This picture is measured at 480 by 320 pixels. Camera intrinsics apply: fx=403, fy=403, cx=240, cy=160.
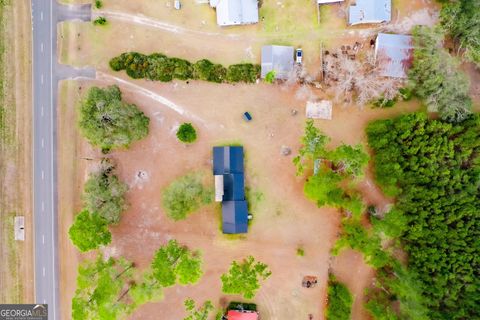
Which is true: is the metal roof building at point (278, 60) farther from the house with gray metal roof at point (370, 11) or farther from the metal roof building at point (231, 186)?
the metal roof building at point (231, 186)

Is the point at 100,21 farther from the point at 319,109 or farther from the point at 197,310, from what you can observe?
the point at 197,310

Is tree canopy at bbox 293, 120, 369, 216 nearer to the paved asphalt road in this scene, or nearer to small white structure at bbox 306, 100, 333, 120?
small white structure at bbox 306, 100, 333, 120

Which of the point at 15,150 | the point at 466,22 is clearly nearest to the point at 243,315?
the point at 15,150

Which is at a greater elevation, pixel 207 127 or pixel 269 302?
pixel 207 127

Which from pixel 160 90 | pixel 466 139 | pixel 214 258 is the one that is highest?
pixel 160 90

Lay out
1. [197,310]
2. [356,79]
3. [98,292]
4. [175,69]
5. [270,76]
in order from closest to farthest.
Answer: [98,292] → [270,76] → [356,79] → [175,69] → [197,310]

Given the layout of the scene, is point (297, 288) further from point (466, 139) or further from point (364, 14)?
point (364, 14)

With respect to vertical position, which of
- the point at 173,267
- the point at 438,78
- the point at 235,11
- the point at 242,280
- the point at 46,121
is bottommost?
the point at 242,280

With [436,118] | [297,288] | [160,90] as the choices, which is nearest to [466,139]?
[436,118]
